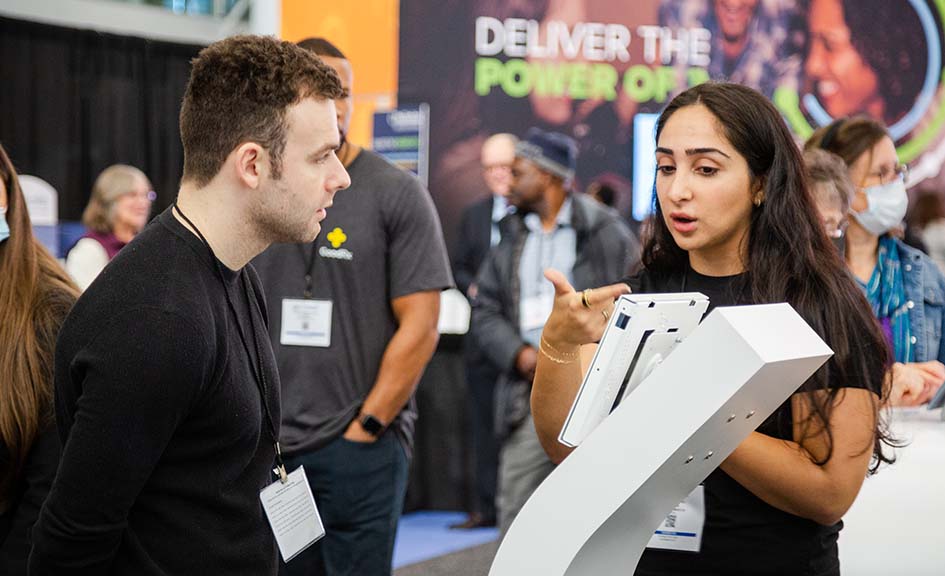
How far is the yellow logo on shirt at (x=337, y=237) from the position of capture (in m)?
2.84

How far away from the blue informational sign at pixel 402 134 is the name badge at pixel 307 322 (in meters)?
4.06

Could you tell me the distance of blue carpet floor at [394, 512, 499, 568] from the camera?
5332 mm

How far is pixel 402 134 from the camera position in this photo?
22.6ft

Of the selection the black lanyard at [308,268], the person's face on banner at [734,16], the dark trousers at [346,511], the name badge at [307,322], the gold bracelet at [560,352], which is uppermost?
the person's face on banner at [734,16]

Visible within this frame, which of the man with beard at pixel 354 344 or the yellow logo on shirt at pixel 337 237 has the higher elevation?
the yellow logo on shirt at pixel 337 237

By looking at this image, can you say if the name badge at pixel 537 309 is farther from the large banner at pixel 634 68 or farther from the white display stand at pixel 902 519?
the large banner at pixel 634 68

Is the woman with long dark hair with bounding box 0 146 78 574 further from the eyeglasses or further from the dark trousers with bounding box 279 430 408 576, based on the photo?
the eyeglasses

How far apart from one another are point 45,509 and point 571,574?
0.73 m

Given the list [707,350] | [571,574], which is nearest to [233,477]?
[571,574]

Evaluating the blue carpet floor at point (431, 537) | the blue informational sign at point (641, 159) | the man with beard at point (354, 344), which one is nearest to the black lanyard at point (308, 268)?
the man with beard at point (354, 344)

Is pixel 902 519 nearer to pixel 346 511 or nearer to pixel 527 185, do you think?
pixel 346 511

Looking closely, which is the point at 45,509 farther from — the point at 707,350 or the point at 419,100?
the point at 419,100

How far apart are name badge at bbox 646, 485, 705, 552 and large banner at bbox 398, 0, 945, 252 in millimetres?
5378

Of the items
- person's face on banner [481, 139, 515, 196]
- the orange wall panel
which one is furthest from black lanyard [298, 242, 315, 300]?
the orange wall panel
